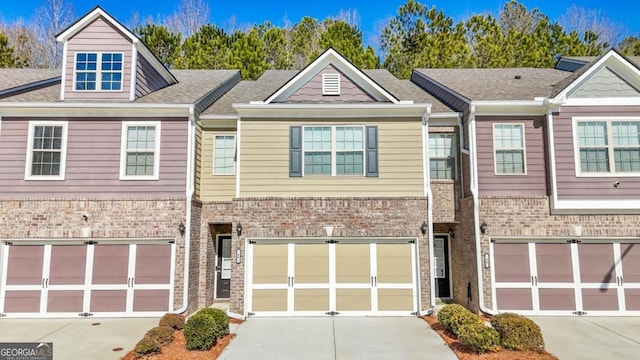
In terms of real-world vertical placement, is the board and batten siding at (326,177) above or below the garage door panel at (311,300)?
above

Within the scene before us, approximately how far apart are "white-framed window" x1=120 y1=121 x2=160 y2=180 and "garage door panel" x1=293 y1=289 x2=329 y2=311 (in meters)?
5.20

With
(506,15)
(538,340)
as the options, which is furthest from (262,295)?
(506,15)

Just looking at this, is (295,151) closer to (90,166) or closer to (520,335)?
(90,166)

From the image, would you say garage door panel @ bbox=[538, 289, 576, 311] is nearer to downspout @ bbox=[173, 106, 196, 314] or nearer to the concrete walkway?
the concrete walkway

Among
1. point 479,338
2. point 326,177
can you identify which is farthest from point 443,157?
point 479,338

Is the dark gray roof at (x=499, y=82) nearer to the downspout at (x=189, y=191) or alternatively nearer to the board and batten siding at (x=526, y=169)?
the board and batten siding at (x=526, y=169)

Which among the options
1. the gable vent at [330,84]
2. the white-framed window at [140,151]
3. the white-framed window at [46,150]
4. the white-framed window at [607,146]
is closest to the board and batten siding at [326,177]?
the gable vent at [330,84]

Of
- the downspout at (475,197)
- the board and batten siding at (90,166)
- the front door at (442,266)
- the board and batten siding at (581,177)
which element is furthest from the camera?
the front door at (442,266)

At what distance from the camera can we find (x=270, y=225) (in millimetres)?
11180

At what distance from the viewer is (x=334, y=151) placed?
37.8 ft

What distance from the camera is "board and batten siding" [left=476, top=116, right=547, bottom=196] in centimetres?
1141

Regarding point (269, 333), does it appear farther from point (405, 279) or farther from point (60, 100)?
point (60, 100)

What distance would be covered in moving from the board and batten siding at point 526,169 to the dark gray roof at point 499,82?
92 cm

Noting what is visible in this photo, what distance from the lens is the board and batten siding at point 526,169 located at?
11414mm
